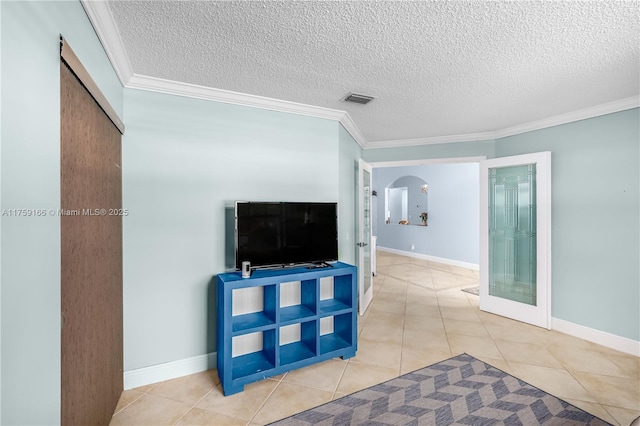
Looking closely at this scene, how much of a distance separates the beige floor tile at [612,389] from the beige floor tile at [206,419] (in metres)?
2.63

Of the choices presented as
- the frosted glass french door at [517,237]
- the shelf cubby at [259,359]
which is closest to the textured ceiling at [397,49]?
the frosted glass french door at [517,237]

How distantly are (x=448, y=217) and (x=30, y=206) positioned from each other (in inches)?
306

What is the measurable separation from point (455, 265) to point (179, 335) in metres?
6.46

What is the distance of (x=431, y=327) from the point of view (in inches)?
142

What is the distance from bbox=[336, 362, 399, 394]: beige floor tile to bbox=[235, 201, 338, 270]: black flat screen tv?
97cm

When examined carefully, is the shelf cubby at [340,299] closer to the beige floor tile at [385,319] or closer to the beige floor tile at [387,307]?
the beige floor tile at [385,319]

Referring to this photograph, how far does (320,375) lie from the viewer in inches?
100

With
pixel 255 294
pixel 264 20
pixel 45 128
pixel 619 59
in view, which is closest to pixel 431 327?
pixel 255 294

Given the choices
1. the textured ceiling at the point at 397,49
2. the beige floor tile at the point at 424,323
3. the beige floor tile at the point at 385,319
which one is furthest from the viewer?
the beige floor tile at the point at 385,319

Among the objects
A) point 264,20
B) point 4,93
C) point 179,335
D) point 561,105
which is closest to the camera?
point 4,93

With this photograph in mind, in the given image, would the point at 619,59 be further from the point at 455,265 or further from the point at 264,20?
the point at 455,265

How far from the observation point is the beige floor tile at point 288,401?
81.3 inches

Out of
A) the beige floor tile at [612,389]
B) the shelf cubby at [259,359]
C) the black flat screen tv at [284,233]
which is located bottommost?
the beige floor tile at [612,389]

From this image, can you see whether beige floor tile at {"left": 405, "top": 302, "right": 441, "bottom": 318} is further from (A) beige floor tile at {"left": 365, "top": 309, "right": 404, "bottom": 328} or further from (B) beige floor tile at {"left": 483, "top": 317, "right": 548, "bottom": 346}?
(B) beige floor tile at {"left": 483, "top": 317, "right": 548, "bottom": 346}
